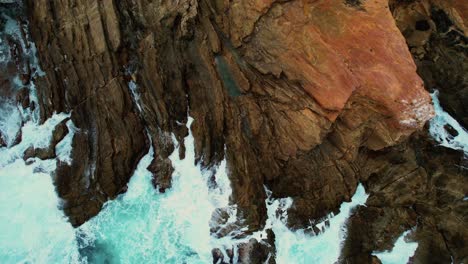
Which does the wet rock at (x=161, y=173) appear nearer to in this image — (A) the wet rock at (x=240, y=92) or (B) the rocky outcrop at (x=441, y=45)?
(A) the wet rock at (x=240, y=92)

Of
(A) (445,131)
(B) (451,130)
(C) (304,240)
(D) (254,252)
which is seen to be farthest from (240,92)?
(B) (451,130)

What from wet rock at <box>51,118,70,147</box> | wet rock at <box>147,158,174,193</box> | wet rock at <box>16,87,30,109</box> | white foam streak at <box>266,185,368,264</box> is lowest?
white foam streak at <box>266,185,368,264</box>

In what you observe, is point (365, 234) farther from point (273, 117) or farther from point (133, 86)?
point (133, 86)

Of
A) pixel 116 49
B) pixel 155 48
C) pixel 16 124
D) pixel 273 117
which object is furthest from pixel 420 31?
pixel 16 124

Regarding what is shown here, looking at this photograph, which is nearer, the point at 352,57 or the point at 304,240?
the point at 352,57

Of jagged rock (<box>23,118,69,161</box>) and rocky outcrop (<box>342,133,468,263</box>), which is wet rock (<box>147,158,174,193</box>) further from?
rocky outcrop (<box>342,133,468,263</box>)

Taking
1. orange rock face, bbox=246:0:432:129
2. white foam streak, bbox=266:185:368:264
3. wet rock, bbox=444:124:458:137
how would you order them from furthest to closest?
wet rock, bbox=444:124:458:137 → white foam streak, bbox=266:185:368:264 → orange rock face, bbox=246:0:432:129

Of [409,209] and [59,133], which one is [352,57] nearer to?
[409,209]

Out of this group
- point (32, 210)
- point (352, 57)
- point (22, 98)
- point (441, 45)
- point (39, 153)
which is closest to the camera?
point (352, 57)

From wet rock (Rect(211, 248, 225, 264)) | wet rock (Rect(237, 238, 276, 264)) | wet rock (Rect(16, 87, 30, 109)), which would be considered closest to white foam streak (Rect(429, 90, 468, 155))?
wet rock (Rect(237, 238, 276, 264))
